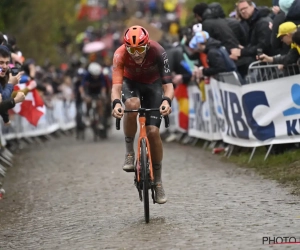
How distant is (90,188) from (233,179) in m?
2.05

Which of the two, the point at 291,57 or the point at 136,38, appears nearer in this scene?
the point at 136,38

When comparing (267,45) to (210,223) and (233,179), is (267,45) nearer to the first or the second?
(233,179)

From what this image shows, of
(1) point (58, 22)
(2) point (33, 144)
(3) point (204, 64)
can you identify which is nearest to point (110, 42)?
(1) point (58, 22)

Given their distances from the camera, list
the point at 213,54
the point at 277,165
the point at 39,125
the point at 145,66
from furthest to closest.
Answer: the point at 39,125
the point at 213,54
the point at 277,165
the point at 145,66

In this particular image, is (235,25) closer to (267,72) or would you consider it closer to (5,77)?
(267,72)

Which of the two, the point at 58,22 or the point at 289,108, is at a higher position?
the point at 58,22

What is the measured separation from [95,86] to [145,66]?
15.8 m

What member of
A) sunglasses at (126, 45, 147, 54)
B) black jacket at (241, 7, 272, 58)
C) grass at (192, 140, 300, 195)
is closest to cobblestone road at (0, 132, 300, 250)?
grass at (192, 140, 300, 195)

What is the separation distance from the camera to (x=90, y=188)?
13.8 meters

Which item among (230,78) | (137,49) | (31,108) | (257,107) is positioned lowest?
(257,107)

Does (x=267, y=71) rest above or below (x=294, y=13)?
below

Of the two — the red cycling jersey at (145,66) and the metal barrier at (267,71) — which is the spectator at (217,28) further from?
the red cycling jersey at (145,66)
